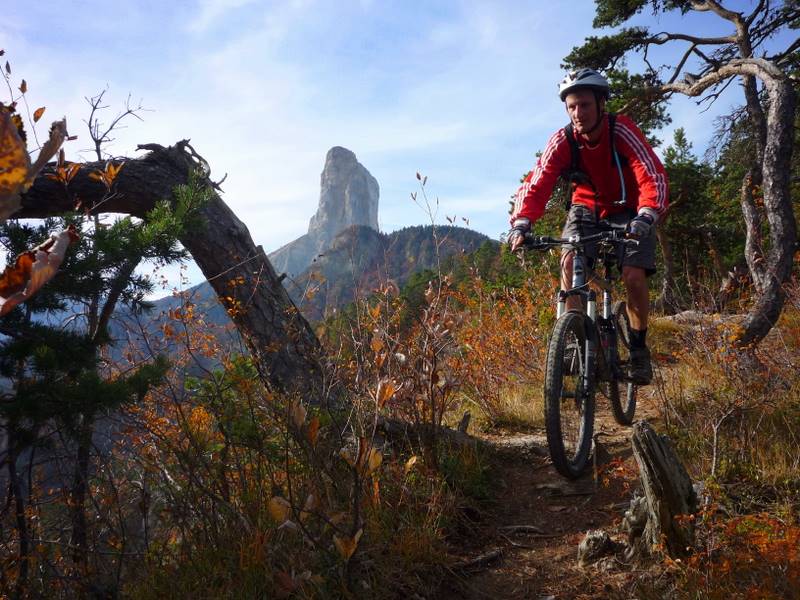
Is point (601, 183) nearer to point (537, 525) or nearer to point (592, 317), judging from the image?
point (592, 317)

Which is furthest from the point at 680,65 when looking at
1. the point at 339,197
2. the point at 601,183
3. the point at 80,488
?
the point at 339,197

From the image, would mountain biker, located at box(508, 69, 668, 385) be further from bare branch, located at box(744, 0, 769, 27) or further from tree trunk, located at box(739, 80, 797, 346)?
bare branch, located at box(744, 0, 769, 27)

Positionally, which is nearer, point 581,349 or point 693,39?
point 581,349

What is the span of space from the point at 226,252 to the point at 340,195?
190680mm

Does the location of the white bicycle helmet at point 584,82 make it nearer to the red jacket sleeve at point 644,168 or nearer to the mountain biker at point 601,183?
the mountain biker at point 601,183

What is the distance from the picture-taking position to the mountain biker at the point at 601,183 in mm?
3465

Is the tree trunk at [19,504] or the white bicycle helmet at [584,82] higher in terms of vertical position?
the white bicycle helmet at [584,82]

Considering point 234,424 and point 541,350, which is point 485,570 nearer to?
point 234,424

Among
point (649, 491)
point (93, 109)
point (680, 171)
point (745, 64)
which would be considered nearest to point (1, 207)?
point (649, 491)

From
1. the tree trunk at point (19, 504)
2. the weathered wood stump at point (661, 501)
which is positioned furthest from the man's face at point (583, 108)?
the tree trunk at point (19, 504)

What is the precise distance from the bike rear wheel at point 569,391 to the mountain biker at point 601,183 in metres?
0.23

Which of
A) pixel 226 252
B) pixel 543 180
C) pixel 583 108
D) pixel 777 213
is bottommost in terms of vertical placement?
pixel 226 252

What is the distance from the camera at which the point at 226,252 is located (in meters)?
4.74

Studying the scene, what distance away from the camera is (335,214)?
188250 mm
